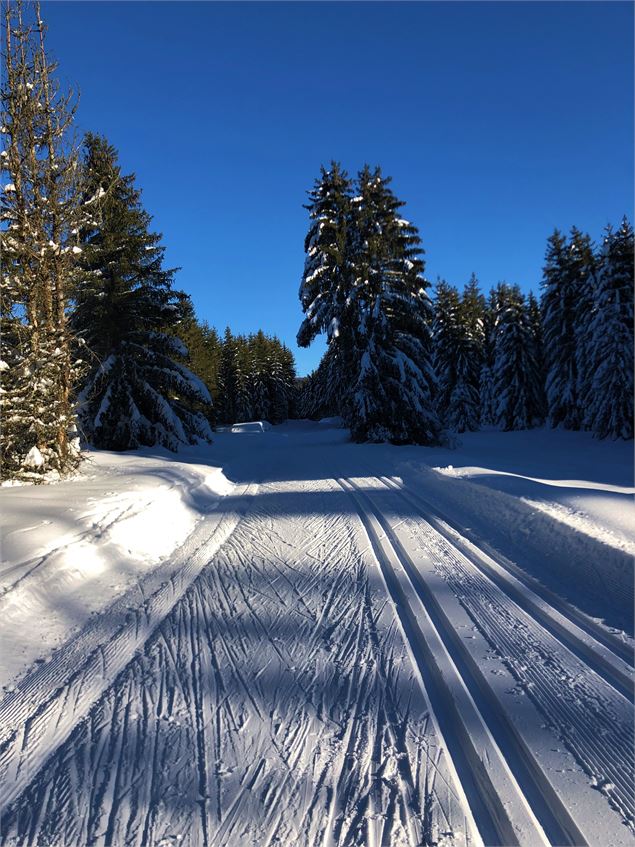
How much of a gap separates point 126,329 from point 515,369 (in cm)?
2791

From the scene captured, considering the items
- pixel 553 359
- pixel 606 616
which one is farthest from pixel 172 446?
pixel 553 359

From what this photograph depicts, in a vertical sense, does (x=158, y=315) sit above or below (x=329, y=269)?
below

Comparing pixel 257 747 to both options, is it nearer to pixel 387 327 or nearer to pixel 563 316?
pixel 387 327

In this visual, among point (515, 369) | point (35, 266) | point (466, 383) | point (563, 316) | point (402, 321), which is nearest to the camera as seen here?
point (35, 266)

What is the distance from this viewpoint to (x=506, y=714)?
2625 millimetres

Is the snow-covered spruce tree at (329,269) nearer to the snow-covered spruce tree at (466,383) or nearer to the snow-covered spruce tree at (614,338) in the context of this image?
the snow-covered spruce tree at (614,338)

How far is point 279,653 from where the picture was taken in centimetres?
331

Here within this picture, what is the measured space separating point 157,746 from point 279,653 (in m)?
1.05

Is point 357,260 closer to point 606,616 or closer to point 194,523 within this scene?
point 194,523

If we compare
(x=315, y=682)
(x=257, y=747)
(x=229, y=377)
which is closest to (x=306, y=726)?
(x=257, y=747)

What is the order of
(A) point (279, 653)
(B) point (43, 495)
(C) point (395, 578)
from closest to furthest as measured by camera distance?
(A) point (279, 653), (C) point (395, 578), (B) point (43, 495)

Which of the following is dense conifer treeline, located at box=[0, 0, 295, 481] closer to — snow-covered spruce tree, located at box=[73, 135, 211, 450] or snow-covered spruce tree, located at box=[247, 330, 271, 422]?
snow-covered spruce tree, located at box=[73, 135, 211, 450]

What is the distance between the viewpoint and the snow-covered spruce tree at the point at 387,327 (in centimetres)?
1997

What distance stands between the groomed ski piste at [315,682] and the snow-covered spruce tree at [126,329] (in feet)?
32.8
